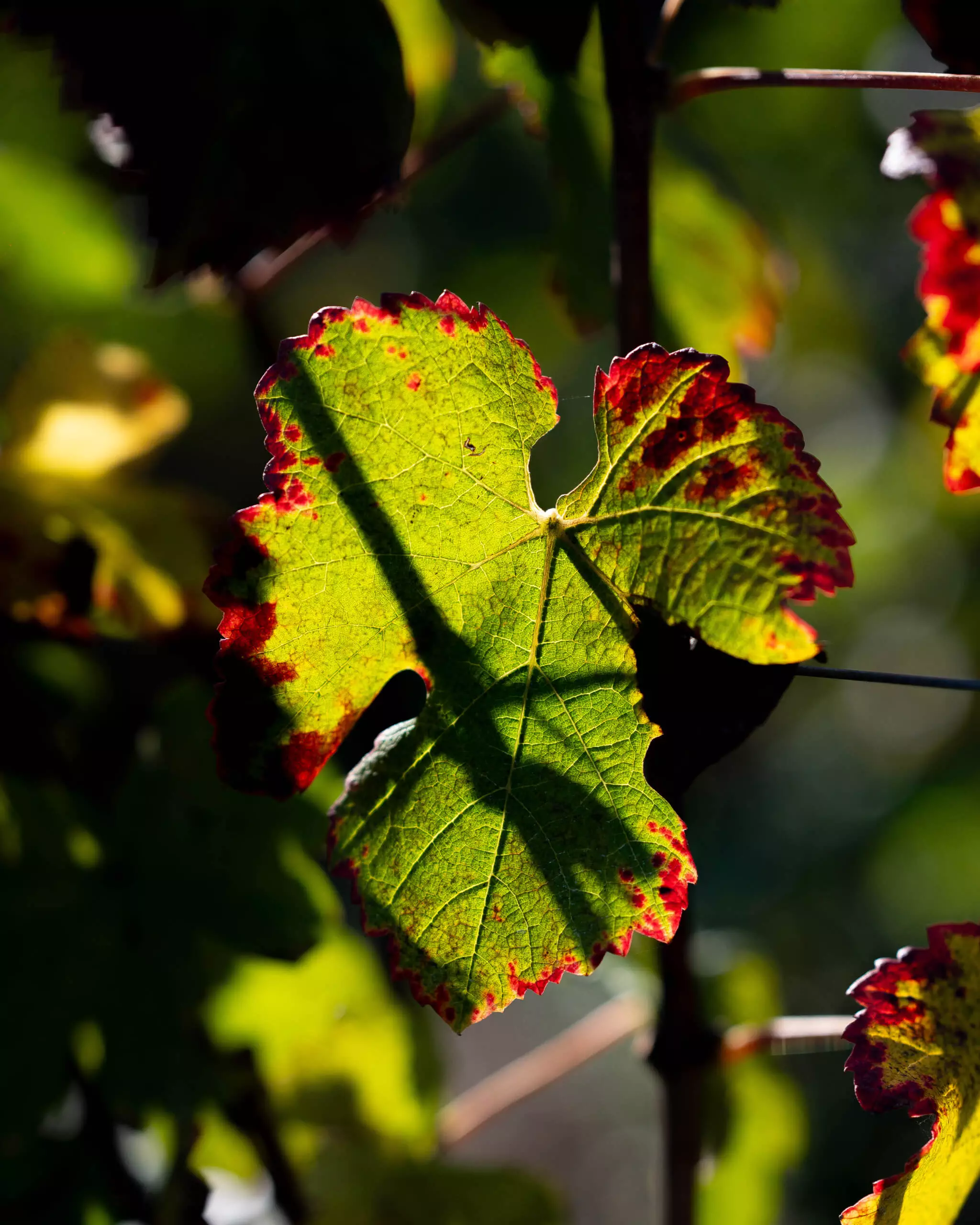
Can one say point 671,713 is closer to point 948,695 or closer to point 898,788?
point 898,788

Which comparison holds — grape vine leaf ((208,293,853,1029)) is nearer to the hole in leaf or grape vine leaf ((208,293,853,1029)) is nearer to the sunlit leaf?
the hole in leaf

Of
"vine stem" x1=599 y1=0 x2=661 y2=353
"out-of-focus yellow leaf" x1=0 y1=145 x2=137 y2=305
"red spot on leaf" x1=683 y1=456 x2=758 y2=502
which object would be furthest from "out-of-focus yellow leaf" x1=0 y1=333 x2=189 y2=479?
"red spot on leaf" x1=683 y1=456 x2=758 y2=502

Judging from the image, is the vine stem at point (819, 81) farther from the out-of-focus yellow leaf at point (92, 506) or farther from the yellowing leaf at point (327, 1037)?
the yellowing leaf at point (327, 1037)

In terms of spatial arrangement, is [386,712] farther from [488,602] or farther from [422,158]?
[422,158]

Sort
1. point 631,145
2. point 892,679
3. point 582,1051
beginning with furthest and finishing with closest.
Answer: point 582,1051 < point 631,145 < point 892,679

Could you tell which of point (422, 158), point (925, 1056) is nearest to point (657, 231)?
point (422, 158)

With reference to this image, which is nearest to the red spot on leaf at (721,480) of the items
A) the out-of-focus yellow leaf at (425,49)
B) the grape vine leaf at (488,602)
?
the grape vine leaf at (488,602)
